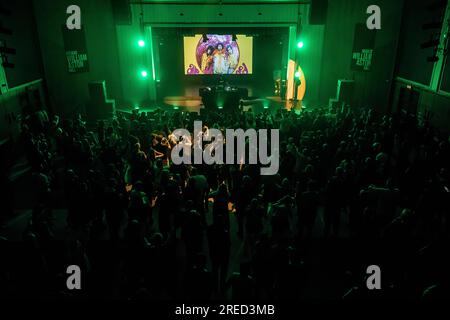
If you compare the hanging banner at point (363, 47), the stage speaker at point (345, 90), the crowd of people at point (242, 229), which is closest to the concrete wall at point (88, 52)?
the crowd of people at point (242, 229)

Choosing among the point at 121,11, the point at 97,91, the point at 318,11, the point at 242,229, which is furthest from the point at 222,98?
the point at 242,229

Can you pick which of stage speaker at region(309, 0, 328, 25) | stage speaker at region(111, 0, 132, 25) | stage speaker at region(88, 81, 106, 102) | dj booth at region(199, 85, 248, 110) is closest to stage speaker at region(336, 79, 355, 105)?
stage speaker at region(309, 0, 328, 25)

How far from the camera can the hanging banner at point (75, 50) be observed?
14461 mm

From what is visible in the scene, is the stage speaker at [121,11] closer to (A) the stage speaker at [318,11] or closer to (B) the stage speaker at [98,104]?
(B) the stage speaker at [98,104]

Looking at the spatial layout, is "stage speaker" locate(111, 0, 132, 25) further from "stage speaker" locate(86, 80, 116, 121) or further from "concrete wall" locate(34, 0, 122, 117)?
"stage speaker" locate(86, 80, 116, 121)

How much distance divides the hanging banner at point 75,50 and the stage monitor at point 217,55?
630cm

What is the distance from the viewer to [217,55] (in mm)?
19469

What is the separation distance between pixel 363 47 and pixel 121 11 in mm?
11309

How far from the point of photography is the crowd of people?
4.72 m

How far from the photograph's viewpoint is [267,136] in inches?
368

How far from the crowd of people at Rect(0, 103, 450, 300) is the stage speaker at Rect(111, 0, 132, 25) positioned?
950 cm

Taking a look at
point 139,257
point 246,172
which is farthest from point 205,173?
point 139,257

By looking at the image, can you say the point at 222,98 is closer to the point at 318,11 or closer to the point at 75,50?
the point at 318,11

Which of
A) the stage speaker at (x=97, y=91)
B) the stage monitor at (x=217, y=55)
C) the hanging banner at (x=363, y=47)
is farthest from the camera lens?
the stage monitor at (x=217, y=55)
